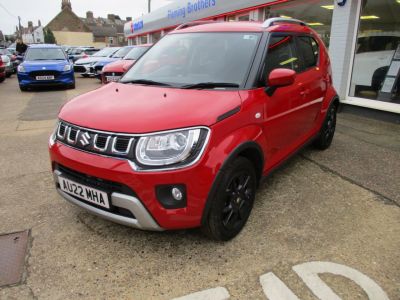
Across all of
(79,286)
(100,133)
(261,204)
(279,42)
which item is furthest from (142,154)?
(279,42)

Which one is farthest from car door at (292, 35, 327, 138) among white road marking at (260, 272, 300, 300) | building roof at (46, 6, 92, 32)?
building roof at (46, 6, 92, 32)

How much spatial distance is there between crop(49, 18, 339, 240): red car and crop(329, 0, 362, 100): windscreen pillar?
4.46 meters

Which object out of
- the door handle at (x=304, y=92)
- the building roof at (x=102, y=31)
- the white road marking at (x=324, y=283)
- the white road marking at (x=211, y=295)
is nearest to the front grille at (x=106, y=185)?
the white road marking at (x=211, y=295)

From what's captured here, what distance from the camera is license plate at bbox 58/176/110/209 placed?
2.53m

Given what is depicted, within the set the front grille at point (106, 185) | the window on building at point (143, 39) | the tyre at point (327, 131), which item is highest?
the window on building at point (143, 39)

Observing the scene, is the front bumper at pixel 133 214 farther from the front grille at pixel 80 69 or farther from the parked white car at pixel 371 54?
the front grille at pixel 80 69

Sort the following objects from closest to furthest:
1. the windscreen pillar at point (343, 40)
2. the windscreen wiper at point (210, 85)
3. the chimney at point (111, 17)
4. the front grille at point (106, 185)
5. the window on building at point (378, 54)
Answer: the front grille at point (106, 185)
the windscreen wiper at point (210, 85)
the windscreen pillar at point (343, 40)
the window on building at point (378, 54)
the chimney at point (111, 17)

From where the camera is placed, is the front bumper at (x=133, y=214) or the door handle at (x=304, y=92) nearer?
the front bumper at (x=133, y=214)

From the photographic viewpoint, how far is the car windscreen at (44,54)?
490 inches

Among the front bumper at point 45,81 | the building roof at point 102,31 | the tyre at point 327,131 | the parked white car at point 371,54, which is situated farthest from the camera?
the building roof at point 102,31

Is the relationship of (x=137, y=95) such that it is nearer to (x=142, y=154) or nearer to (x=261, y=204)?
(x=142, y=154)

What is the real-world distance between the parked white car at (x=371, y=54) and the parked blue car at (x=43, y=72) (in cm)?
908

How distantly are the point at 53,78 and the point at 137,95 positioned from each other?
32.9 feet

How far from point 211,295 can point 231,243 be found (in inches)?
24.3
